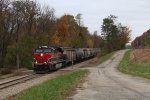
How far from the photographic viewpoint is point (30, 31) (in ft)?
245

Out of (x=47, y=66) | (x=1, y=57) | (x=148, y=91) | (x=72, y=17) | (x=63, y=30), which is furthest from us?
(x=72, y=17)

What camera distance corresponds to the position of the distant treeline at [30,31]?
5693 centimetres

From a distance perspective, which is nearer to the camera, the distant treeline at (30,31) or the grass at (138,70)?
the grass at (138,70)

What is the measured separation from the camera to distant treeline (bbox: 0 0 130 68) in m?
56.9

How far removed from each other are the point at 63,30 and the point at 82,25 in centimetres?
2583

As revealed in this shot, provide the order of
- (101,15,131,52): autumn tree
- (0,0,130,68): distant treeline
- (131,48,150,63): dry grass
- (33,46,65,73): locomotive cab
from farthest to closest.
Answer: (101,15,131,52): autumn tree < (0,0,130,68): distant treeline < (33,46,65,73): locomotive cab < (131,48,150,63): dry grass

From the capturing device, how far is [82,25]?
436ft

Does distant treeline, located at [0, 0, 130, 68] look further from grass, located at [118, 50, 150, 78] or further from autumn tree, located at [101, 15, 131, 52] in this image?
grass, located at [118, 50, 150, 78]

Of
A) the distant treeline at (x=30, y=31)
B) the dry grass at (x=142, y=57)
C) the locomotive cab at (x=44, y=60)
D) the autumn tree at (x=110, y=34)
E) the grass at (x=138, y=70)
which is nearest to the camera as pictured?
the grass at (x=138, y=70)

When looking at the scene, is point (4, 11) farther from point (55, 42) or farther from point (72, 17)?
point (72, 17)

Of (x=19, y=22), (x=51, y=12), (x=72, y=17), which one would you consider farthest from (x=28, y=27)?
(x=72, y=17)

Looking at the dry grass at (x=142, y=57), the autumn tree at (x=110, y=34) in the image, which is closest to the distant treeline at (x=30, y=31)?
the autumn tree at (x=110, y=34)

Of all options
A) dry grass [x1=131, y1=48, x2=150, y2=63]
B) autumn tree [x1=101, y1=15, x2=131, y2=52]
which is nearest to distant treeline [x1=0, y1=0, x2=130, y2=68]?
autumn tree [x1=101, y1=15, x2=131, y2=52]

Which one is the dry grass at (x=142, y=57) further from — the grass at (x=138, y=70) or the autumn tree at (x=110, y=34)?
the autumn tree at (x=110, y=34)
